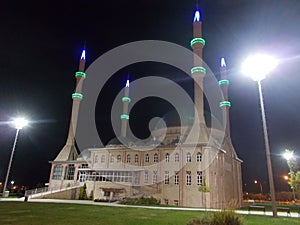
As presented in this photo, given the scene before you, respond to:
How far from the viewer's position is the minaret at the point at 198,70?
34562 millimetres

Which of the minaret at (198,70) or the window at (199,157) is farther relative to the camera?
the minaret at (198,70)

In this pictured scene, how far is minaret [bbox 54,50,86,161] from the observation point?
140ft

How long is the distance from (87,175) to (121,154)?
6363 mm

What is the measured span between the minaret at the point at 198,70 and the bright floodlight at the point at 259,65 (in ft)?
56.5

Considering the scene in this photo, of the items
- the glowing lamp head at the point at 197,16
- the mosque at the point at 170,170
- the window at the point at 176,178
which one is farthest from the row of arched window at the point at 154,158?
the glowing lamp head at the point at 197,16

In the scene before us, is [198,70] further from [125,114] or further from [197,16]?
[125,114]

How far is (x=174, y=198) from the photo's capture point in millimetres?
28266

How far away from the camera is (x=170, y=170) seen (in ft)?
97.9

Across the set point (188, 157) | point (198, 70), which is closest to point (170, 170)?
point (188, 157)

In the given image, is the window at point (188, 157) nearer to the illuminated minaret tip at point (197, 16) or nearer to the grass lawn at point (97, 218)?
the grass lawn at point (97, 218)

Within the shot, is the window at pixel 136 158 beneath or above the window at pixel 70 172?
above

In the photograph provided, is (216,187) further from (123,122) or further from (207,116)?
(123,122)

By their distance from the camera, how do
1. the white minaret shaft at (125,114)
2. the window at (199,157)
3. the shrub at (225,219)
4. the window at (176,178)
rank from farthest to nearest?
the white minaret shaft at (125,114)
the window at (176,178)
the window at (199,157)
the shrub at (225,219)

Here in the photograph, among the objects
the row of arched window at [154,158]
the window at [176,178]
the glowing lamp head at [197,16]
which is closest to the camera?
the row of arched window at [154,158]
